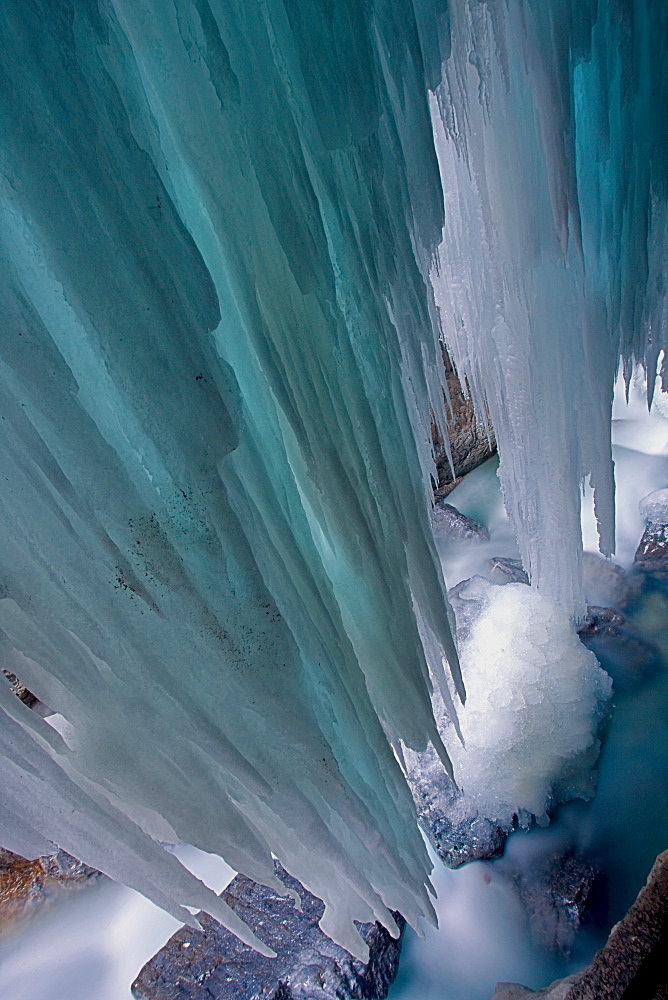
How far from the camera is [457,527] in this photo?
5.32m

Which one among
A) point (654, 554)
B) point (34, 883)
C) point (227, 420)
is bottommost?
point (654, 554)

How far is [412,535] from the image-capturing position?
6.40 feet

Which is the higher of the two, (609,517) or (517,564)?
(609,517)

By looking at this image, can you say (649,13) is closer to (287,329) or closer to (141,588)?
(287,329)

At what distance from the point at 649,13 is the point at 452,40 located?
120 centimetres

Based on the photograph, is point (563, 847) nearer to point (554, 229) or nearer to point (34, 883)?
point (34, 883)

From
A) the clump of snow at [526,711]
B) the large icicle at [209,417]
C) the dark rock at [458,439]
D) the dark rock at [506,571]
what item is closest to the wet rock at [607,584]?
the dark rock at [506,571]

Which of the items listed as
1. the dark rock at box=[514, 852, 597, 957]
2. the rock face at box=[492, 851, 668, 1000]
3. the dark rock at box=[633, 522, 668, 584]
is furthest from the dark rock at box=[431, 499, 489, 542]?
the rock face at box=[492, 851, 668, 1000]

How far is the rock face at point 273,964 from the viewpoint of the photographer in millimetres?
2602

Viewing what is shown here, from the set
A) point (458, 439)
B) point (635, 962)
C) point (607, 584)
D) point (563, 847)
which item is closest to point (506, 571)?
point (607, 584)

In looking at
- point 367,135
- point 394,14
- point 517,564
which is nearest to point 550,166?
point 394,14

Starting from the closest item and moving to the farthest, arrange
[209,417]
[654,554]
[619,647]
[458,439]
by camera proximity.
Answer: [209,417] → [619,647] → [654,554] → [458,439]

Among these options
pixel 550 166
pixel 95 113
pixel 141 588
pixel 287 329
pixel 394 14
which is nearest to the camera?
pixel 95 113

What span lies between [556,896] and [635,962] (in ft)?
3.64
